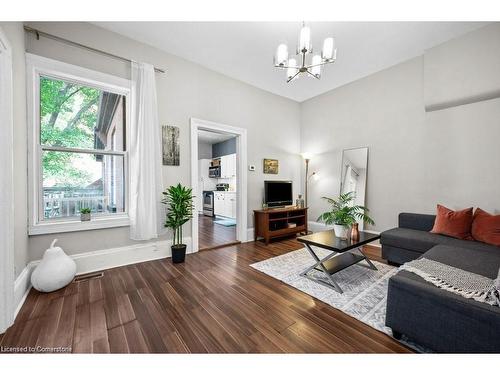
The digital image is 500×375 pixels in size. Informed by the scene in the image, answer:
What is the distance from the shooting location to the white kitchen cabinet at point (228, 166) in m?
6.71

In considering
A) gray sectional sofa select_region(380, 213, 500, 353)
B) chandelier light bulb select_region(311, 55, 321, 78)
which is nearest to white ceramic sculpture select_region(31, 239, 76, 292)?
gray sectional sofa select_region(380, 213, 500, 353)

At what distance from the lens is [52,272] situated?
209 cm

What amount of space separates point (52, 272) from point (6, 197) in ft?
3.20

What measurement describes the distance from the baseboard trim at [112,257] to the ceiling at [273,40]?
304 cm

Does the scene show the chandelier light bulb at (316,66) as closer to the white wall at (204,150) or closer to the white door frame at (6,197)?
the white door frame at (6,197)

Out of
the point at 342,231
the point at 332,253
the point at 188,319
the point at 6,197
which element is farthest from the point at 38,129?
the point at 342,231

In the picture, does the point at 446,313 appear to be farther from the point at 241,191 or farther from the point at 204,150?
the point at 204,150

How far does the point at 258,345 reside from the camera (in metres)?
1.40

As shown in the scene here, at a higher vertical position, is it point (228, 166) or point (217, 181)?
point (228, 166)

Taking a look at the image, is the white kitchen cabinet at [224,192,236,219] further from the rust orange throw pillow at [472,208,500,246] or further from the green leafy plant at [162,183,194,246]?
the rust orange throw pillow at [472,208,500,246]
